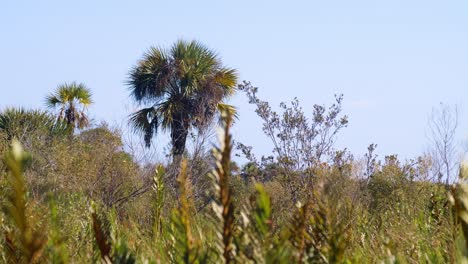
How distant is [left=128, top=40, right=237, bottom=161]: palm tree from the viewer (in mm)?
29609

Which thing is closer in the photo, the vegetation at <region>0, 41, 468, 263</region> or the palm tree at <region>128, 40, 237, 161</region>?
the vegetation at <region>0, 41, 468, 263</region>

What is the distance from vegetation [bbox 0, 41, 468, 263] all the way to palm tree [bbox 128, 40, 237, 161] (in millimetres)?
52

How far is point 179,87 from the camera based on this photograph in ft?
99.4

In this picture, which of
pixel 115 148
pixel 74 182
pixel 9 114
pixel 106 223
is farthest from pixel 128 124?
pixel 106 223

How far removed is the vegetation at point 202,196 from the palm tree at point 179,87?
5 centimetres

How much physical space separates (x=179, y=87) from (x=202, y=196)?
7.45 m

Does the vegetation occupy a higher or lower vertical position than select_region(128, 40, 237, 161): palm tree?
lower

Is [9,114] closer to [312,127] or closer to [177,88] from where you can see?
[177,88]

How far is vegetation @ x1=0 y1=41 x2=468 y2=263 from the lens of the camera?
794 mm

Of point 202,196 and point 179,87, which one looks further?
point 179,87

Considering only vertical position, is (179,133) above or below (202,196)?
above

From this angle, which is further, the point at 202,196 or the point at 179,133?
the point at 179,133

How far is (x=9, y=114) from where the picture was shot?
2927cm

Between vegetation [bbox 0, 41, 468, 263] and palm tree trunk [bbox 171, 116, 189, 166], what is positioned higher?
palm tree trunk [bbox 171, 116, 189, 166]
